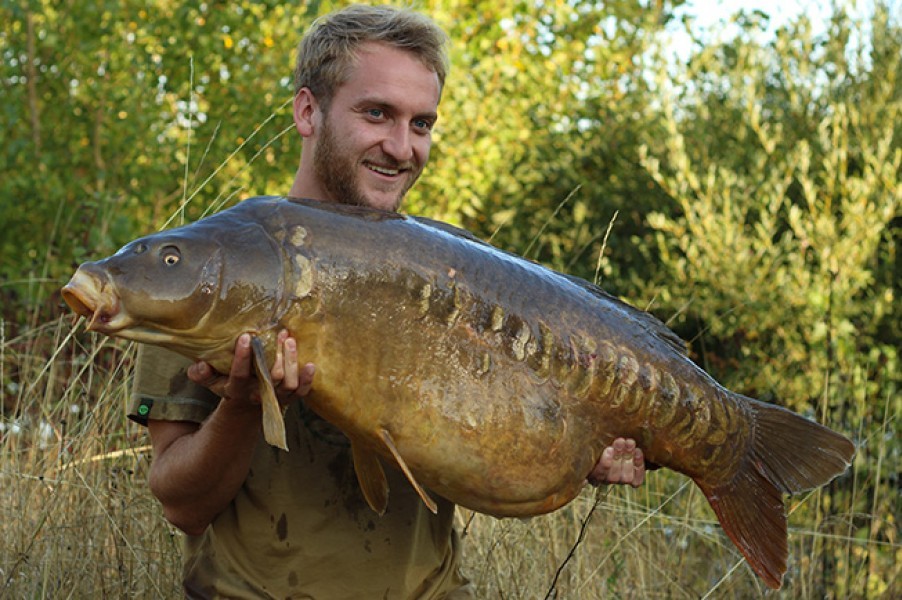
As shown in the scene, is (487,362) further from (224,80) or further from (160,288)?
(224,80)

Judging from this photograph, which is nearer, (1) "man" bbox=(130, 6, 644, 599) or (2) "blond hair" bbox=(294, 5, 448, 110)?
(1) "man" bbox=(130, 6, 644, 599)

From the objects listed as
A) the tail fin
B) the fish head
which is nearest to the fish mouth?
the fish head

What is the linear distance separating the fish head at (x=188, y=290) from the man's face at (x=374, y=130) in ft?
2.08

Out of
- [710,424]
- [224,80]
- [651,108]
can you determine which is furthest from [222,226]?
[651,108]

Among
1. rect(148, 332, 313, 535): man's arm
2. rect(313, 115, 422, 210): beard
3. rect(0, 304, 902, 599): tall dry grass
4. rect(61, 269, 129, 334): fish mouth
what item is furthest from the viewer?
rect(0, 304, 902, 599): tall dry grass

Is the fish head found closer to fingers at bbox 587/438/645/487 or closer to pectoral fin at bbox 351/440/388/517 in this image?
pectoral fin at bbox 351/440/388/517

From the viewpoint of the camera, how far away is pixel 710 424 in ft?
7.37

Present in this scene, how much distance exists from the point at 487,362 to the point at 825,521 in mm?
2277

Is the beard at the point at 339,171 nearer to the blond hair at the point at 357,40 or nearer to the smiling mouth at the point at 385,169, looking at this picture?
the smiling mouth at the point at 385,169

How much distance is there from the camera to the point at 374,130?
2.50 meters

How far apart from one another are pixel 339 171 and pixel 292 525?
734mm

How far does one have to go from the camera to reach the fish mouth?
1.72 metres

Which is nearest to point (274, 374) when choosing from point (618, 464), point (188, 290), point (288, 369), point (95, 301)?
point (288, 369)

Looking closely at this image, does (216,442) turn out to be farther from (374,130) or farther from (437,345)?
(374,130)
